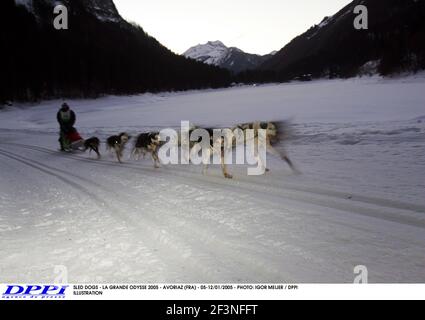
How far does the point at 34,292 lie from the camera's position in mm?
2164

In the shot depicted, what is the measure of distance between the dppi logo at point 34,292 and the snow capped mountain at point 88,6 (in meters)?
65.3

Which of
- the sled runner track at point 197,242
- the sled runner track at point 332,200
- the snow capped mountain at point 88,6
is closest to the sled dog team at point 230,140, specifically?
the sled runner track at point 332,200

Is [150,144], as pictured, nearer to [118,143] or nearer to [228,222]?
[118,143]

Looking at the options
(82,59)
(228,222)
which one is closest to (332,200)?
(228,222)

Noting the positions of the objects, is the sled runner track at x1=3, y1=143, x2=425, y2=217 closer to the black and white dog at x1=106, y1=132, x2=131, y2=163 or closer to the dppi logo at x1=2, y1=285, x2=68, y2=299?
the black and white dog at x1=106, y1=132, x2=131, y2=163

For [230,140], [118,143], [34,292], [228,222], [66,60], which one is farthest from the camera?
[66,60]

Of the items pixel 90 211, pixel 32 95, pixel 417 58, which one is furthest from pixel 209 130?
pixel 417 58

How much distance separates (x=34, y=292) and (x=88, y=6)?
432 feet

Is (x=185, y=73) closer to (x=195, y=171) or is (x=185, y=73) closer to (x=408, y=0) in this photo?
(x=195, y=171)

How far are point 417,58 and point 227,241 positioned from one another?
56.2 m

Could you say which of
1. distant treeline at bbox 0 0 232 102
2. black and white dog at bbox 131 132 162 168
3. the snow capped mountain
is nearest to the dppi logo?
black and white dog at bbox 131 132 162 168

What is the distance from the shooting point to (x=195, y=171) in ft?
22.3

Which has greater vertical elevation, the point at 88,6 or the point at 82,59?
the point at 88,6

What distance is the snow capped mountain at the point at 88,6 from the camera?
5872 cm
